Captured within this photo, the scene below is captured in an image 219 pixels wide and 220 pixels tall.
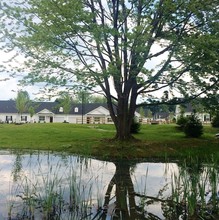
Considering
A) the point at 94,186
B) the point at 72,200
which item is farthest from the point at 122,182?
the point at 72,200

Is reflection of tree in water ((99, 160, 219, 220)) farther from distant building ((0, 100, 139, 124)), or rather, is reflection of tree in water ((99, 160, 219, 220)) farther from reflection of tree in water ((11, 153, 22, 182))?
distant building ((0, 100, 139, 124))

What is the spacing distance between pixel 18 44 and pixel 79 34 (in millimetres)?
3298

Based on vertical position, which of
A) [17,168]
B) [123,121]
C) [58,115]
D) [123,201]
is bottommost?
[123,201]

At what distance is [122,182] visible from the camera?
8.53 m

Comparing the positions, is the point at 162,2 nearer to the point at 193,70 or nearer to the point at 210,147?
the point at 193,70

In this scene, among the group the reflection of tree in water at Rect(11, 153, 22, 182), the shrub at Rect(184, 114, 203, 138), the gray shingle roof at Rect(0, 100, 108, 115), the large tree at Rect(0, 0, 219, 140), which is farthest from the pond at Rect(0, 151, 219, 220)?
the gray shingle roof at Rect(0, 100, 108, 115)

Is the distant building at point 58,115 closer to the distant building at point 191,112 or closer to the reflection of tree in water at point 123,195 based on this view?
the distant building at point 191,112

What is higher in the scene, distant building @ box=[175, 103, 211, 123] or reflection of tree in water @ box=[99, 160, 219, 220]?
distant building @ box=[175, 103, 211, 123]

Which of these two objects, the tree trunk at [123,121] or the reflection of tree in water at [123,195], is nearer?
the reflection of tree in water at [123,195]

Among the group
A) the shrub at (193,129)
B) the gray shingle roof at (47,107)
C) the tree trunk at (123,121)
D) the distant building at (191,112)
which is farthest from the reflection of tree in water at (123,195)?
the gray shingle roof at (47,107)

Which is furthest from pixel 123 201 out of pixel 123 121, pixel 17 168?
pixel 123 121

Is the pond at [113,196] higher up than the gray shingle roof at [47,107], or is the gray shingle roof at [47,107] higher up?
the gray shingle roof at [47,107]

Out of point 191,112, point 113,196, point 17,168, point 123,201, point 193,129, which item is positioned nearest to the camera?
point 123,201

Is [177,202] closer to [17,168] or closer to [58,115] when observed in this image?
[17,168]
